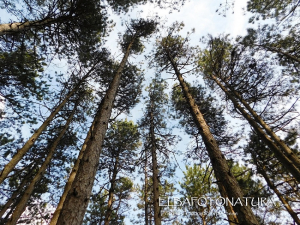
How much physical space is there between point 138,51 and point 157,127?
5.35 metres

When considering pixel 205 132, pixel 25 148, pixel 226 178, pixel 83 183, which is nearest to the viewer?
pixel 83 183

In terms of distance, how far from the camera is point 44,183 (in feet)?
30.8

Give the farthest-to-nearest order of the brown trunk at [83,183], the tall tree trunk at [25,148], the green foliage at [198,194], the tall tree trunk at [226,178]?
the green foliage at [198,194]
the tall tree trunk at [25,148]
the tall tree trunk at [226,178]
the brown trunk at [83,183]

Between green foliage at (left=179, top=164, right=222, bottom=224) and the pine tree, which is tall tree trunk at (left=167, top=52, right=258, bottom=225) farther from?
green foliage at (left=179, top=164, right=222, bottom=224)

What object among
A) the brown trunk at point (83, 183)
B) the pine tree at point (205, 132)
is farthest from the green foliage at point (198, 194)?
the brown trunk at point (83, 183)

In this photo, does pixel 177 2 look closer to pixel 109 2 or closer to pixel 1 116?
pixel 109 2

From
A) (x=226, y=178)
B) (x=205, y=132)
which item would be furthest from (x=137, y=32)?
(x=226, y=178)

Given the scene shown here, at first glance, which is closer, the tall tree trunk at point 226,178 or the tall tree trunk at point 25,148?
the tall tree trunk at point 226,178

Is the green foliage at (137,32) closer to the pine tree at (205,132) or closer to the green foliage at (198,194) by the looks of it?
the pine tree at (205,132)

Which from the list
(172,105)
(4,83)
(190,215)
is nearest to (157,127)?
(172,105)

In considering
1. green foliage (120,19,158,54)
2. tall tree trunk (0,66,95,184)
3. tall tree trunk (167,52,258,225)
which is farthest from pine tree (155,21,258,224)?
tall tree trunk (0,66,95,184)

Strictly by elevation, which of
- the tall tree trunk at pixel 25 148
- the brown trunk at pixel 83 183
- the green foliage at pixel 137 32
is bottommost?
the brown trunk at pixel 83 183

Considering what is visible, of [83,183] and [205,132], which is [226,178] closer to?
[205,132]

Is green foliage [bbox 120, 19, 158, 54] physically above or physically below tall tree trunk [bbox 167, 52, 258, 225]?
above
